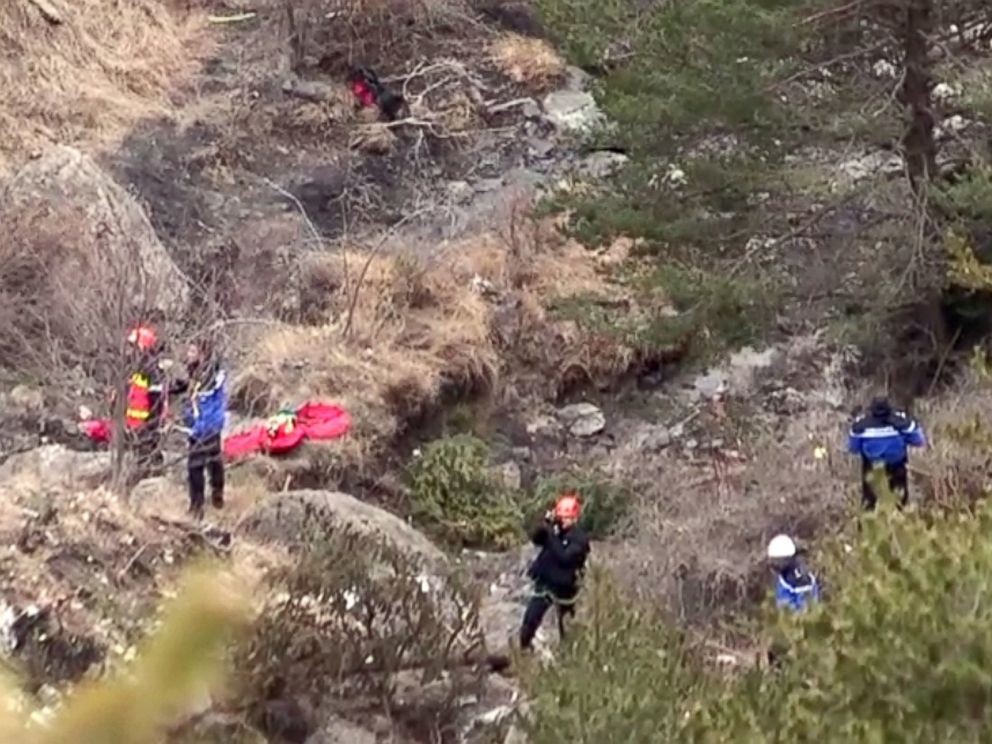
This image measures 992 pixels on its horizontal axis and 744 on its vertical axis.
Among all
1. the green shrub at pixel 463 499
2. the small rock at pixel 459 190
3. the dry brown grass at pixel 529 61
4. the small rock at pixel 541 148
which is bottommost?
the green shrub at pixel 463 499

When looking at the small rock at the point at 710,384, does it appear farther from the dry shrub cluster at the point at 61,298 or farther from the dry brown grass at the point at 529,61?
the dry brown grass at the point at 529,61

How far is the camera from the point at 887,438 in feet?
34.1

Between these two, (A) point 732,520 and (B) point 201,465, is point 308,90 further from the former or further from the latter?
(A) point 732,520

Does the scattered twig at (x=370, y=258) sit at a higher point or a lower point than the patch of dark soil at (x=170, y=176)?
lower

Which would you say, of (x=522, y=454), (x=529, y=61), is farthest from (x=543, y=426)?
(x=529, y=61)

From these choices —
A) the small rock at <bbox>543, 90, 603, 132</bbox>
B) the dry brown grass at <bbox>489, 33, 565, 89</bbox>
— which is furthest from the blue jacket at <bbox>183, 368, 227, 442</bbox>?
the dry brown grass at <bbox>489, 33, 565, 89</bbox>

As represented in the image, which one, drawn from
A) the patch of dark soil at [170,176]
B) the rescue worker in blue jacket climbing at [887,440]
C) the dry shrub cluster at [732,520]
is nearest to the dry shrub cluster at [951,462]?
the rescue worker in blue jacket climbing at [887,440]

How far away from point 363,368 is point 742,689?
1034cm

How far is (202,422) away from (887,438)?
4.72 m

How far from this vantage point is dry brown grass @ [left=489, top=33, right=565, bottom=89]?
880 inches

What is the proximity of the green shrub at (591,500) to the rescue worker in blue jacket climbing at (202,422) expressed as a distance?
3266 mm

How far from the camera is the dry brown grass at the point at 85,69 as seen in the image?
19469 mm

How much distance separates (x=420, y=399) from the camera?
1670 centimetres

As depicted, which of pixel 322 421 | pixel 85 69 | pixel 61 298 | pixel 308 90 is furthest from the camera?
pixel 308 90
